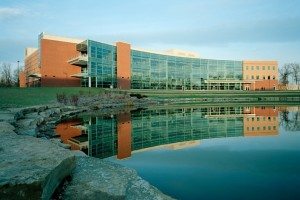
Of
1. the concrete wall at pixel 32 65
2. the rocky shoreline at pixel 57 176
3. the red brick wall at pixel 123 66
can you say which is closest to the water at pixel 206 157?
the rocky shoreline at pixel 57 176

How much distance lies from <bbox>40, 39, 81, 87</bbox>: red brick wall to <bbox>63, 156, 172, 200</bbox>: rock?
172ft

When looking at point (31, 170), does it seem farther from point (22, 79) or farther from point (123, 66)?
point (22, 79)

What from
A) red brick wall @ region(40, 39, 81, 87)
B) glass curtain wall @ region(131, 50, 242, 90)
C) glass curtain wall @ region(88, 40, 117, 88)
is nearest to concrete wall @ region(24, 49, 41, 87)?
red brick wall @ region(40, 39, 81, 87)

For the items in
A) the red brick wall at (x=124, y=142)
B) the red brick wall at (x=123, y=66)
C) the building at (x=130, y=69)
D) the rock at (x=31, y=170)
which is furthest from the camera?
the red brick wall at (x=123, y=66)

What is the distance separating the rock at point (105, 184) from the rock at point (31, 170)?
320 millimetres

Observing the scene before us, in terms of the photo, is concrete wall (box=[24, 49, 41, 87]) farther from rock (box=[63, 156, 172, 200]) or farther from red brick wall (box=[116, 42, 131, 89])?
rock (box=[63, 156, 172, 200])

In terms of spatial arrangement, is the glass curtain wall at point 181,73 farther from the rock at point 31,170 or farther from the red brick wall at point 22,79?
the rock at point 31,170

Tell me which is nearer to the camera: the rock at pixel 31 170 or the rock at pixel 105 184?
the rock at pixel 31 170

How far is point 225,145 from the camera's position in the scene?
12445mm

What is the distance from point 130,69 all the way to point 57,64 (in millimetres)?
15105

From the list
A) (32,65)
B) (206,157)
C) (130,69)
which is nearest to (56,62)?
(130,69)

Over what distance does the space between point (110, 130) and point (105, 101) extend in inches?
935

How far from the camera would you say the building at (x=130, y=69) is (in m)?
57.0

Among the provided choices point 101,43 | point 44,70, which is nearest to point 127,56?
point 101,43
